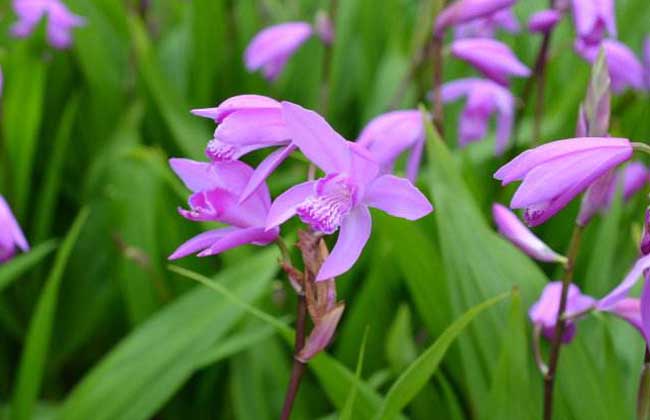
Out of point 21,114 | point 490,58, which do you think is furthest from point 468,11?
point 21,114

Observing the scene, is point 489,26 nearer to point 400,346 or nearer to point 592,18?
point 592,18

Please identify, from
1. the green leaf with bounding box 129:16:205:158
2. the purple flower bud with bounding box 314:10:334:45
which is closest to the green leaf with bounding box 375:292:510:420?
the green leaf with bounding box 129:16:205:158

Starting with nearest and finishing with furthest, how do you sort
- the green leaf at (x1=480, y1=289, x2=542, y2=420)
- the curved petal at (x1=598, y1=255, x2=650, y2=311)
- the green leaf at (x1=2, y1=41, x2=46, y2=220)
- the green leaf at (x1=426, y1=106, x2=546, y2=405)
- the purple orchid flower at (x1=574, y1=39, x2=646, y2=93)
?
the curved petal at (x1=598, y1=255, x2=650, y2=311), the green leaf at (x1=480, y1=289, x2=542, y2=420), the green leaf at (x1=426, y1=106, x2=546, y2=405), the purple orchid flower at (x1=574, y1=39, x2=646, y2=93), the green leaf at (x1=2, y1=41, x2=46, y2=220)

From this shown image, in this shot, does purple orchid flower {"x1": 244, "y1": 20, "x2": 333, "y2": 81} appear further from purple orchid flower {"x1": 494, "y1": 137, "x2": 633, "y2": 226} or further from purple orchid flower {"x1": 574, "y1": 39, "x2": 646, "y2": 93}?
purple orchid flower {"x1": 494, "y1": 137, "x2": 633, "y2": 226}

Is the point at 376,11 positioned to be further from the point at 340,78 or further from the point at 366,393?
the point at 366,393

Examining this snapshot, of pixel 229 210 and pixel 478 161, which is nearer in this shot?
pixel 229 210

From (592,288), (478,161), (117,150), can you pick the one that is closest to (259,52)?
(117,150)

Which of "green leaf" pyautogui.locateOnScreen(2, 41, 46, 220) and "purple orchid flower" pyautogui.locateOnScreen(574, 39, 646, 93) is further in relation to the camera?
"green leaf" pyautogui.locateOnScreen(2, 41, 46, 220)

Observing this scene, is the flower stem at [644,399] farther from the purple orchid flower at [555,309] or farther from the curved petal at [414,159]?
the curved petal at [414,159]
